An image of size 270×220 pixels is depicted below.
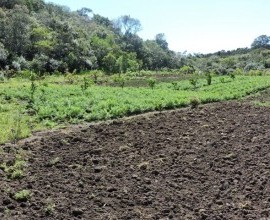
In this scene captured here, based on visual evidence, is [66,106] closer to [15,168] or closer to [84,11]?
[15,168]

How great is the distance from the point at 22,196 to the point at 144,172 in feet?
11.3

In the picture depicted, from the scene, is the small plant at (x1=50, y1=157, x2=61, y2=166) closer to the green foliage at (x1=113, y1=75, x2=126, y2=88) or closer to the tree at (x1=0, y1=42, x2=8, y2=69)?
the green foliage at (x1=113, y1=75, x2=126, y2=88)

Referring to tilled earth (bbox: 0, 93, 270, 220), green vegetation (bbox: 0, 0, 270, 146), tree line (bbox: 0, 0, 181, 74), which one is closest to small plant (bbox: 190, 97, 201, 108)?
green vegetation (bbox: 0, 0, 270, 146)

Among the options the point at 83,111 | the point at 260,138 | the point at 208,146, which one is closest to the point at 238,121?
the point at 260,138

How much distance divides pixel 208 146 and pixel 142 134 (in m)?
2.58

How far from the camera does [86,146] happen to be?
14.3 meters

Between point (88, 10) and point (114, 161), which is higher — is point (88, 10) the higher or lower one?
the higher one

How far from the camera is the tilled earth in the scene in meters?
9.58

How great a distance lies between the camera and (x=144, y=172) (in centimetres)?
1203

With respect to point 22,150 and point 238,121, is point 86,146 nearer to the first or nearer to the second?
point 22,150

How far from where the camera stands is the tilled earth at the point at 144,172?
9578 millimetres

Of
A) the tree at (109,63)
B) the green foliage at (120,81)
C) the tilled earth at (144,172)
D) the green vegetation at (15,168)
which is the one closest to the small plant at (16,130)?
the tilled earth at (144,172)

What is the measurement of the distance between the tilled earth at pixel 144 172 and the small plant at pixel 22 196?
0.09 m

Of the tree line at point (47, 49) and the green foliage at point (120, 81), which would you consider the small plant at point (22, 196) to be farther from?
the tree line at point (47, 49)
